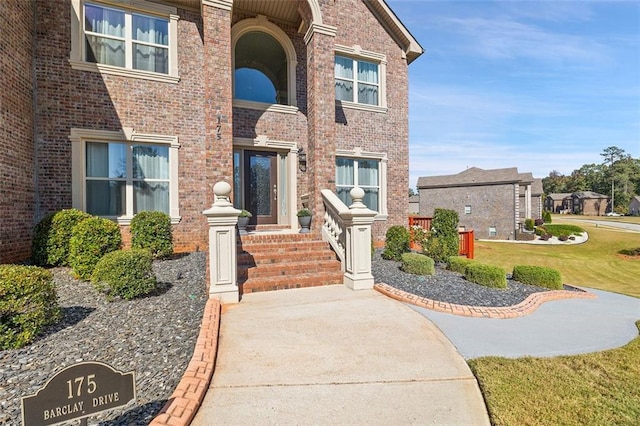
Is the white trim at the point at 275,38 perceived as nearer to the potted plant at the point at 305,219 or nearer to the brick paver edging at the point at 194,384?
the potted plant at the point at 305,219

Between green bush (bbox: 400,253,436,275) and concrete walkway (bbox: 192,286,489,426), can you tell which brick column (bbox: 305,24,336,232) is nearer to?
green bush (bbox: 400,253,436,275)

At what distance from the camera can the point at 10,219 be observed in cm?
624

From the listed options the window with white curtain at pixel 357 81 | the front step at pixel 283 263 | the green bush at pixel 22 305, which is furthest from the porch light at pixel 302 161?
the green bush at pixel 22 305

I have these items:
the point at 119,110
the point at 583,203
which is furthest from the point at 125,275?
the point at 583,203

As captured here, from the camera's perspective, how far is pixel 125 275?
4.71 meters

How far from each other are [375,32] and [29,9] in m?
9.57

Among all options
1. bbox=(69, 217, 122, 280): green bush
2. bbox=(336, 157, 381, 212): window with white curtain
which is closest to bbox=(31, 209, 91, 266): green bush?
bbox=(69, 217, 122, 280): green bush

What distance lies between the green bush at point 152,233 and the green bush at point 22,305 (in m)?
3.59

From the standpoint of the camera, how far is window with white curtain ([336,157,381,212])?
34.0 feet

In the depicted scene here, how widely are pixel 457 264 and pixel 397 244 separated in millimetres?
1587

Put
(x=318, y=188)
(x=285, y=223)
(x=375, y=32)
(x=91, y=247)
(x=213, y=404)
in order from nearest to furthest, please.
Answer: (x=213, y=404), (x=91, y=247), (x=318, y=188), (x=285, y=223), (x=375, y=32)

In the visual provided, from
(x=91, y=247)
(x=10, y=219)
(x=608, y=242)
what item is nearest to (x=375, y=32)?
(x=91, y=247)

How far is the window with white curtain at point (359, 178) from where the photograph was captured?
34.0 ft

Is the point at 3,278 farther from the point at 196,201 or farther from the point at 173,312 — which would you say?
the point at 196,201
